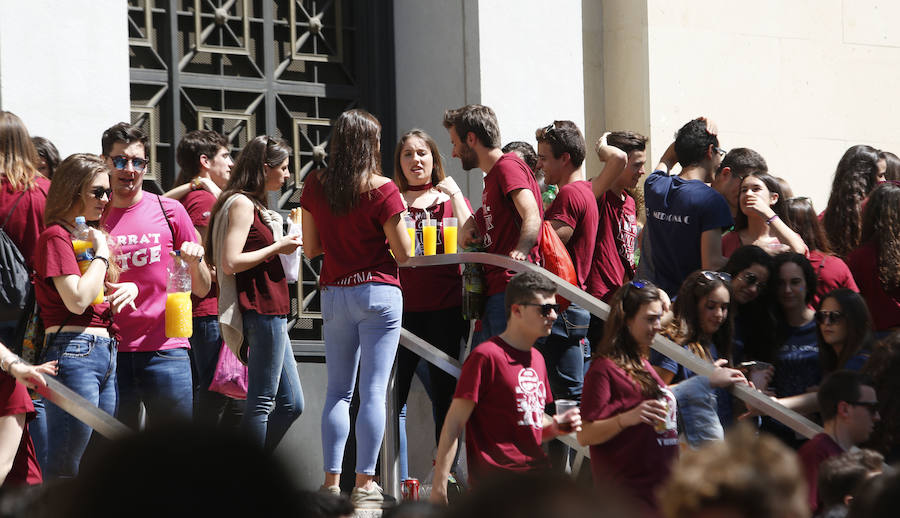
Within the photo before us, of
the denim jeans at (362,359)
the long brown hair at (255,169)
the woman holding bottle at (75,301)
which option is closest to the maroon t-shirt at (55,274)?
the woman holding bottle at (75,301)

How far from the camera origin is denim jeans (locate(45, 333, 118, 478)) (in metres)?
5.13

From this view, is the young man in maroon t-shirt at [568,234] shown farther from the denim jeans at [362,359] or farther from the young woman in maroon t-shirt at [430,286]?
the denim jeans at [362,359]

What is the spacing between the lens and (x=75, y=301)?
5.09 metres

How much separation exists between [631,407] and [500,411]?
548 mm

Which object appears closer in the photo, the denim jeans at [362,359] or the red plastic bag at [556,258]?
the denim jeans at [362,359]

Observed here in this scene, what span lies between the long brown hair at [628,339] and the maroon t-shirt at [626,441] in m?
0.04

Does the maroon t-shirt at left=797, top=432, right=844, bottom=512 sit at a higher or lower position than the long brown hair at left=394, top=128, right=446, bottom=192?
lower

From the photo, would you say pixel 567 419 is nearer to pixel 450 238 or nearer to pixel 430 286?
pixel 430 286

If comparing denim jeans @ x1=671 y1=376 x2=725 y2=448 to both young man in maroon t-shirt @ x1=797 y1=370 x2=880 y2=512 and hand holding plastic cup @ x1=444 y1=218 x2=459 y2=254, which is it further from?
hand holding plastic cup @ x1=444 y1=218 x2=459 y2=254

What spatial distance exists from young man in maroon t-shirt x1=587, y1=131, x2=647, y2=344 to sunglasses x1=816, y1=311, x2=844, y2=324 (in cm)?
139

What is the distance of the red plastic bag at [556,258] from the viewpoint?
6223 millimetres

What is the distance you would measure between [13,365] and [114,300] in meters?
0.66

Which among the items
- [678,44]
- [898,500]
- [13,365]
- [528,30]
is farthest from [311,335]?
[898,500]

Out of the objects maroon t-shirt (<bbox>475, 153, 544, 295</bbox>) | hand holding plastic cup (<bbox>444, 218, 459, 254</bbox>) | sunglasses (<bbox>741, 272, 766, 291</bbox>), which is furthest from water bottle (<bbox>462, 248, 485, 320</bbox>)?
sunglasses (<bbox>741, 272, 766, 291</bbox>)
